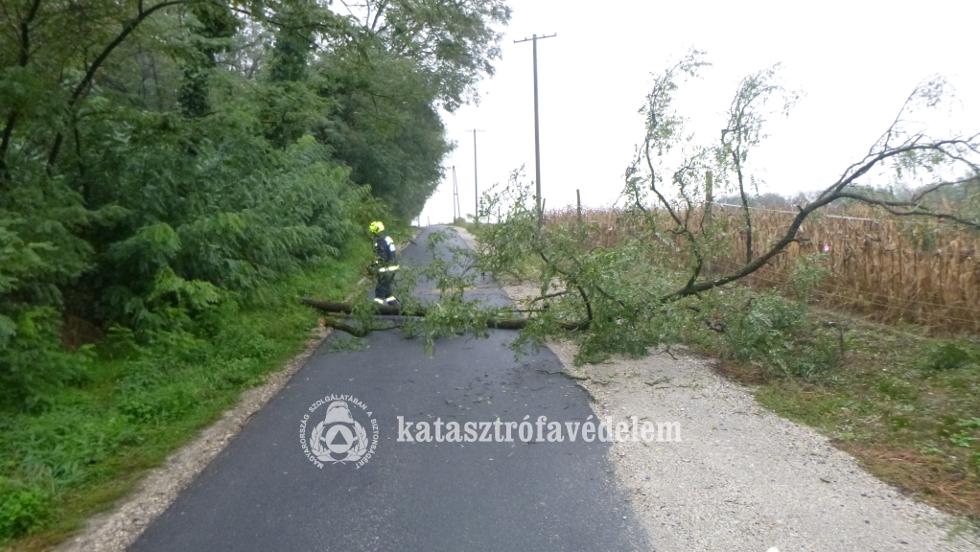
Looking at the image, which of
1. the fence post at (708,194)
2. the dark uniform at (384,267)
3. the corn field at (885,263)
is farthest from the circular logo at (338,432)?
the fence post at (708,194)

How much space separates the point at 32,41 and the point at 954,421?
32.1 ft

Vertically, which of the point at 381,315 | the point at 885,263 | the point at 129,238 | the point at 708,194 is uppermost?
the point at 708,194

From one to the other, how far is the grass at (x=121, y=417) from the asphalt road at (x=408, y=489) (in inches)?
24.3

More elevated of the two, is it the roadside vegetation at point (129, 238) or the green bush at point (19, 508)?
the roadside vegetation at point (129, 238)

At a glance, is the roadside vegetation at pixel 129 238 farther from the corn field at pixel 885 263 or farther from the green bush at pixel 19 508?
the corn field at pixel 885 263

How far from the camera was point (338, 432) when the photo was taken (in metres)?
5.96

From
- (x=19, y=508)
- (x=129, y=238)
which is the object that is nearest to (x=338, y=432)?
(x=19, y=508)

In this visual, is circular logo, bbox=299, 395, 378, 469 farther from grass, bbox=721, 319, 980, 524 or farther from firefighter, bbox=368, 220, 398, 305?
firefighter, bbox=368, 220, 398, 305

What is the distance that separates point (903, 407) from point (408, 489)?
4.56m

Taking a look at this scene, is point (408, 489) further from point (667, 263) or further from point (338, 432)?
point (667, 263)

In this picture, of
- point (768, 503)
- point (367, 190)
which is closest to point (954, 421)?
point (768, 503)

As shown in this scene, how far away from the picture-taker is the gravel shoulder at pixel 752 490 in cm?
397

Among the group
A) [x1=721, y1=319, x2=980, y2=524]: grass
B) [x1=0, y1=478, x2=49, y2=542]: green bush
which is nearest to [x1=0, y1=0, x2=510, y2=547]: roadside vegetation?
[x1=0, y1=478, x2=49, y2=542]: green bush

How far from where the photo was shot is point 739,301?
27.5 ft
